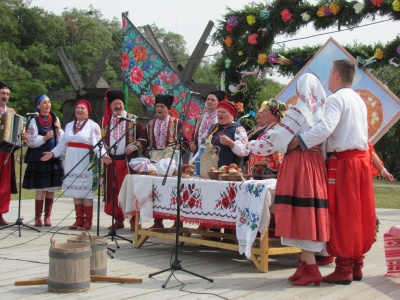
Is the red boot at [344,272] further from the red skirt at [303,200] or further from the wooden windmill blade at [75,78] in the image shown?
the wooden windmill blade at [75,78]

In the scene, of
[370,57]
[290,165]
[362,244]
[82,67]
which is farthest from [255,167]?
[82,67]

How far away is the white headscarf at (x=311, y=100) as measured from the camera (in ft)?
13.8

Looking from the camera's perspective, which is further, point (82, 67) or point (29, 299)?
point (82, 67)

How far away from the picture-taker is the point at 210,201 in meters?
5.02

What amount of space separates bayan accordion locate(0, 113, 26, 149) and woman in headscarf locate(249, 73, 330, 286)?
3982mm

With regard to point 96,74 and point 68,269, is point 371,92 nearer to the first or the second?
point 68,269

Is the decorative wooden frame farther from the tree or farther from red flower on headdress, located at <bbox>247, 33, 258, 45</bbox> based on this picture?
the tree

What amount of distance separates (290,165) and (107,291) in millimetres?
1590

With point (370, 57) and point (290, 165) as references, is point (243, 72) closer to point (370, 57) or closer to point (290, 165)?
point (370, 57)

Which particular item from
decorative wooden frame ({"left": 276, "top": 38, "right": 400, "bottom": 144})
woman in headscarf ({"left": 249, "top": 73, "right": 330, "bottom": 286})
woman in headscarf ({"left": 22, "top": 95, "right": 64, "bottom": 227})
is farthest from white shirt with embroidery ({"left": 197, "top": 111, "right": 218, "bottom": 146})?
woman in headscarf ({"left": 249, "top": 73, "right": 330, "bottom": 286})

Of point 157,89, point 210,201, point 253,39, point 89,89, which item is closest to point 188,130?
point 157,89

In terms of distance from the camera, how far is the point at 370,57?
21.4 ft

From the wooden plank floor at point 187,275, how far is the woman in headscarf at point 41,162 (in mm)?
903

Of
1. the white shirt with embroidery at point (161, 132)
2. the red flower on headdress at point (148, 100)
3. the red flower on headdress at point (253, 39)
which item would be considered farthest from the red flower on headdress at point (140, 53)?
the white shirt with embroidery at point (161, 132)
